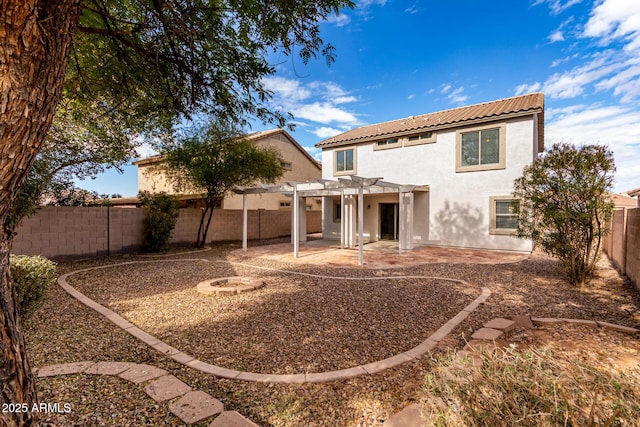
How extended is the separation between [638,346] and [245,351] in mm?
5157

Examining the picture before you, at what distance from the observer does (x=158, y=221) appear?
490 inches

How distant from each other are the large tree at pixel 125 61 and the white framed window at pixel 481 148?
36.6ft

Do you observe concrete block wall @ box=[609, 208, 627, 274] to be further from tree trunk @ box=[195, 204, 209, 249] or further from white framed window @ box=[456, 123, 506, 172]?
tree trunk @ box=[195, 204, 209, 249]

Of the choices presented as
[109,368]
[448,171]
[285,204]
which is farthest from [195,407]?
[285,204]

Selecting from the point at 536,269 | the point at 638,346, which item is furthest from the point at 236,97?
the point at 536,269

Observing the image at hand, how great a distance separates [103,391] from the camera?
2867 millimetres

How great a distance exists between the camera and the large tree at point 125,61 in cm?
149

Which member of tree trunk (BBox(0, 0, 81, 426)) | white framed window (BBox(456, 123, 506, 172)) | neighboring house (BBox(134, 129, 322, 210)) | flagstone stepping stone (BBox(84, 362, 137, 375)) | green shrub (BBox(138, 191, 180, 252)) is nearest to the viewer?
tree trunk (BBox(0, 0, 81, 426))

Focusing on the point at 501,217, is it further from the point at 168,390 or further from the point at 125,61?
the point at 125,61

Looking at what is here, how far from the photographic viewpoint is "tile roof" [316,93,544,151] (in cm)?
1261

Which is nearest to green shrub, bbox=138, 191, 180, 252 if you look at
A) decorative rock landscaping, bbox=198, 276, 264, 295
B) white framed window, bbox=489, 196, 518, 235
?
decorative rock landscaping, bbox=198, 276, 264, 295

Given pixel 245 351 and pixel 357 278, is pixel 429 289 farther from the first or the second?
pixel 245 351

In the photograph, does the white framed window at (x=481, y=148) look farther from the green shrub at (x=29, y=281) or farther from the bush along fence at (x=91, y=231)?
the green shrub at (x=29, y=281)

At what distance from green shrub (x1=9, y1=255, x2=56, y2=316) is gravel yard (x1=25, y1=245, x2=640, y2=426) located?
50 cm
